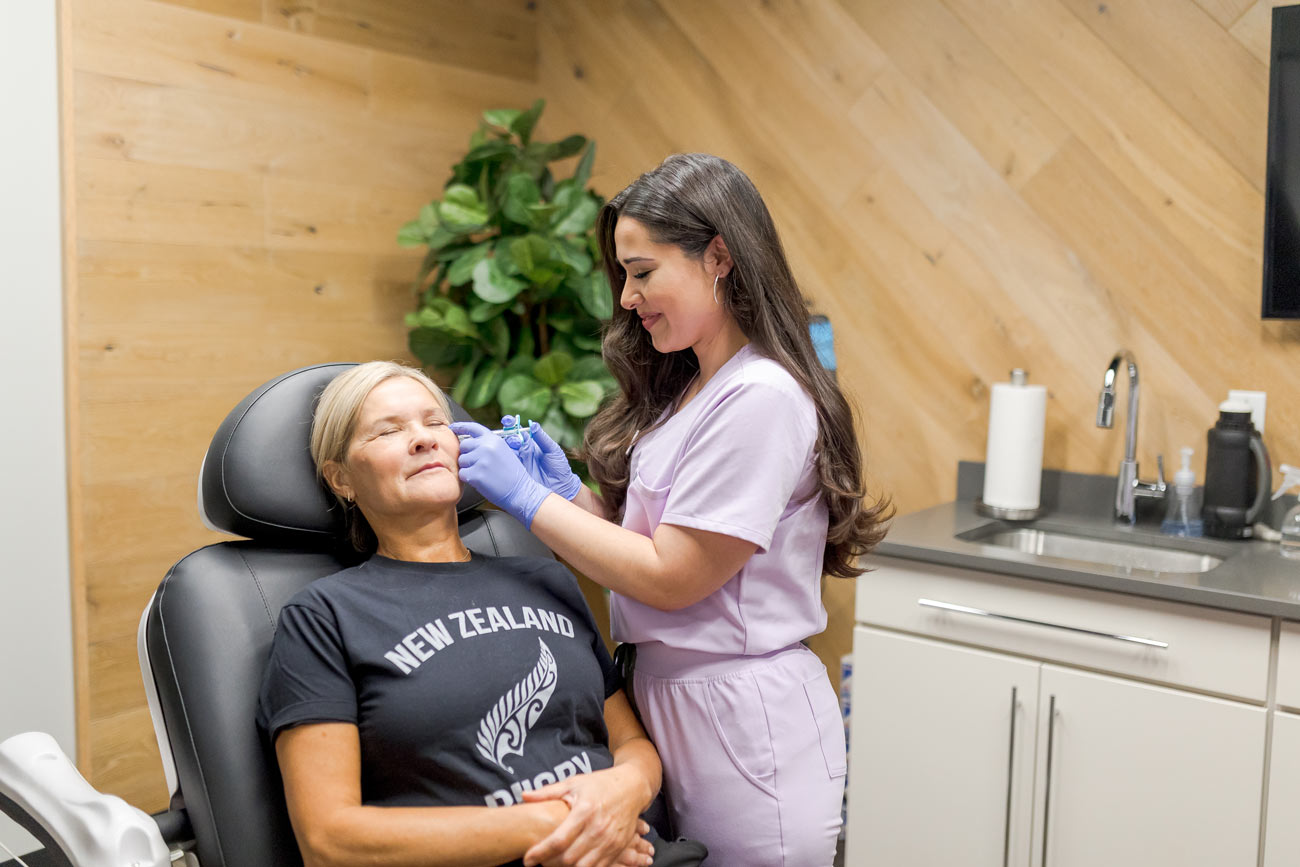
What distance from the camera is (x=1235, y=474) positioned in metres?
2.12

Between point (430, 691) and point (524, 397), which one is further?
point (524, 397)

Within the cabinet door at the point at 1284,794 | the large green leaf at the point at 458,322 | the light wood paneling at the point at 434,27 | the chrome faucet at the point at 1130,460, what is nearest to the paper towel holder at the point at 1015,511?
the chrome faucet at the point at 1130,460

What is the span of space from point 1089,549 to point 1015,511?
6.6 inches

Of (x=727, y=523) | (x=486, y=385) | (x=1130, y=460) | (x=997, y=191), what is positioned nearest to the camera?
(x=727, y=523)

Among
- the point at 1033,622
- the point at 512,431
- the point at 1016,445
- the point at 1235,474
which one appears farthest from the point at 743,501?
the point at 1235,474

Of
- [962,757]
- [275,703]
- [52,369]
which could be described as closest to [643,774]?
[275,703]

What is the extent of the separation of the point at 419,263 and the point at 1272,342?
2.00m

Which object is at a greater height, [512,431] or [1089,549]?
[512,431]

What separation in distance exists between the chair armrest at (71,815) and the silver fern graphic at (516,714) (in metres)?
0.36

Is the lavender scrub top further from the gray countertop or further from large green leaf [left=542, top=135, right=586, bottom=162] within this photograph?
large green leaf [left=542, top=135, right=586, bottom=162]

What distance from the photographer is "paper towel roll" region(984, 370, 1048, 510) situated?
2.29 metres

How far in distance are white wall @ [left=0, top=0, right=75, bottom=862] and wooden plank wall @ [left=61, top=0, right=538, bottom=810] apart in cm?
4

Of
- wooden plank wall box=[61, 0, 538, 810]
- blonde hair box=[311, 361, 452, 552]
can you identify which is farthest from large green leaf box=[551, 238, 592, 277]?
blonde hair box=[311, 361, 452, 552]

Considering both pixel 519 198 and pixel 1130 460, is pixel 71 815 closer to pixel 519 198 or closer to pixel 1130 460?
pixel 519 198
